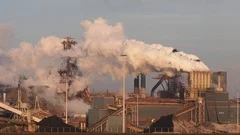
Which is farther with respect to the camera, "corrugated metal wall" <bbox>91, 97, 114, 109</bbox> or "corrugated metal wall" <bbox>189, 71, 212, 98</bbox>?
"corrugated metal wall" <bbox>91, 97, 114, 109</bbox>

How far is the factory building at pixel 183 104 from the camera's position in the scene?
140 metres

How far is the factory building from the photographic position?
140 meters

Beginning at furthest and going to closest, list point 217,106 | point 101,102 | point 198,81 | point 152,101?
point 101,102, point 152,101, point 198,81, point 217,106

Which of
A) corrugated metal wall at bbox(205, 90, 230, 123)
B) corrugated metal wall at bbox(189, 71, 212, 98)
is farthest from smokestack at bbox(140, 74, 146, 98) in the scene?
corrugated metal wall at bbox(205, 90, 230, 123)

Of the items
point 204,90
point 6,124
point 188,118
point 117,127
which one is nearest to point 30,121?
point 6,124

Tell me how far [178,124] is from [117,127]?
12.5 meters

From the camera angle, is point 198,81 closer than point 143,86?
Yes

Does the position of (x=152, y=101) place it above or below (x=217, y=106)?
above

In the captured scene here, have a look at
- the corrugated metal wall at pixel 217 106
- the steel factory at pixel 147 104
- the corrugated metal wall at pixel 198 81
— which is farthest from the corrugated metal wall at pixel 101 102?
the corrugated metal wall at pixel 217 106

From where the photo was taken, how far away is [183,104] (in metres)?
147

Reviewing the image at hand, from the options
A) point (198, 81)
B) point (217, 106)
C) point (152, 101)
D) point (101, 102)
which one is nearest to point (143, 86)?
point (152, 101)

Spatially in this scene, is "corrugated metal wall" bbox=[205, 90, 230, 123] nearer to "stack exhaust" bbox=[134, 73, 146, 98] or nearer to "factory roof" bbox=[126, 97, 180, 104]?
"factory roof" bbox=[126, 97, 180, 104]

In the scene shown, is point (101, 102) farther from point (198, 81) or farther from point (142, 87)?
point (198, 81)

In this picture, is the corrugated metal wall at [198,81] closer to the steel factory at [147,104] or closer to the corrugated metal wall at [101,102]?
the steel factory at [147,104]
